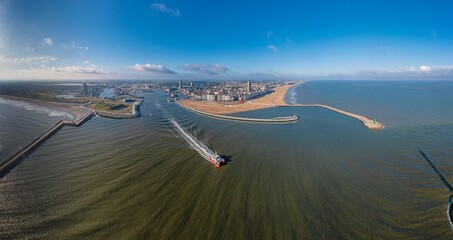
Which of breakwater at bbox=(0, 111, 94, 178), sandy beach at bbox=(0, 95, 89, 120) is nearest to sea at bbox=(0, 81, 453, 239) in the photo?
breakwater at bbox=(0, 111, 94, 178)

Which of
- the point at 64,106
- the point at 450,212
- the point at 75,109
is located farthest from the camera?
the point at 64,106

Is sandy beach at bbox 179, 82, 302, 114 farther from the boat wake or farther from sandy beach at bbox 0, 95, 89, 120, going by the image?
sandy beach at bbox 0, 95, 89, 120

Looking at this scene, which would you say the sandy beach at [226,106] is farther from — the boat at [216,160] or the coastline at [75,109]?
the boat at [216,160]

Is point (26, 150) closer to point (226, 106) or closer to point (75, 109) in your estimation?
point (75, 109)

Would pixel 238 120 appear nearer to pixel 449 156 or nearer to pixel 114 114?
pixel 114 114

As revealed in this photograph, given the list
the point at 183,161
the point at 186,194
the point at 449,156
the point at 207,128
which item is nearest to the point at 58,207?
the point at 186,194

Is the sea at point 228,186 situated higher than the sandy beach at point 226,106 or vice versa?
the sandy beach at point 226,106

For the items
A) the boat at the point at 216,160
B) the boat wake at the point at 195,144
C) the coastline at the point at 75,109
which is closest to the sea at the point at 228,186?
the boat wake at the point at 195,144

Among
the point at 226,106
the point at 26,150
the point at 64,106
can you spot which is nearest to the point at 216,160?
the point at 26,150

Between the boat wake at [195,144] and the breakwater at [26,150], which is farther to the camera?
the boat wake at [195,144]
